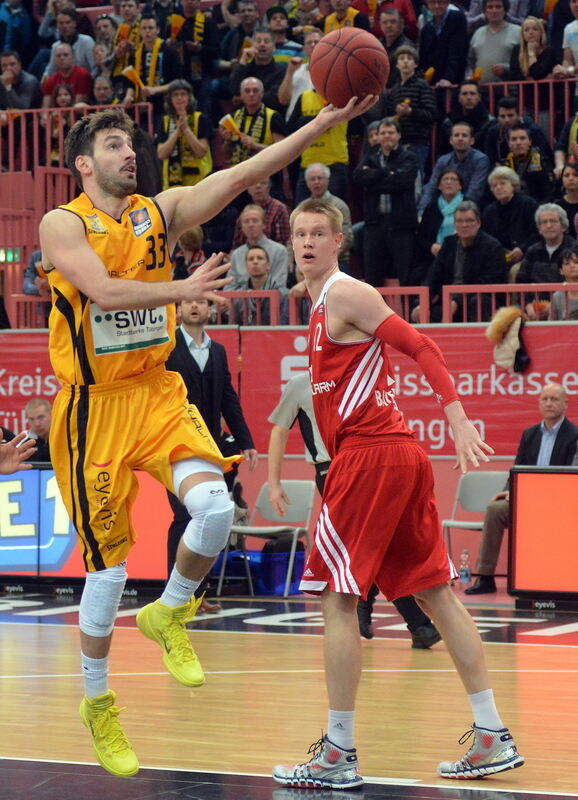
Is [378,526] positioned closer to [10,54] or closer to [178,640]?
[178,640]

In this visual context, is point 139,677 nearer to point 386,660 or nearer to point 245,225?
point 386,660

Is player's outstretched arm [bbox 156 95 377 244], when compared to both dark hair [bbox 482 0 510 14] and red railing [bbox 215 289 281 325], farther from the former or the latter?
dark hair [bbox 482 0 510 14]

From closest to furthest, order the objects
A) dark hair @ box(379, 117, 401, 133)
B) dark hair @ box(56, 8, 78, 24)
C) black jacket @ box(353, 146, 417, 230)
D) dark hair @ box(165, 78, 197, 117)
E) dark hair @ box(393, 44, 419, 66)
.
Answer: dark hair @ box(379, 117, 401, 133), black jacket @ box(353, 146, 417, 230), dark hair @ box(393, 44, 419, 66), dark hair @ box(165, 78, 197, 117), dark hair @ box(56, 8, 78, 24)

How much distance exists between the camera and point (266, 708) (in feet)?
23.8

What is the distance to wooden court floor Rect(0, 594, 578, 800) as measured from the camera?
17.7 feet

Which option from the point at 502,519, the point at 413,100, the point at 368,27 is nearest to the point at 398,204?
the point at 413,100

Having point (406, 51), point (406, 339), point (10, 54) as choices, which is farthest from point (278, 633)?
point (10, 54)

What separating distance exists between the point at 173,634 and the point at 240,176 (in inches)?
75.5

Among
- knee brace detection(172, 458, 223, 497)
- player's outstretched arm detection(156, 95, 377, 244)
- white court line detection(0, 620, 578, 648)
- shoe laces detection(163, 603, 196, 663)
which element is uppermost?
player's outstretched arm detection(156, 95, 377, 244)

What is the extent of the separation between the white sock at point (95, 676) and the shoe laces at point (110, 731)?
85 mm

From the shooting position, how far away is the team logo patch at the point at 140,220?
5699 mm

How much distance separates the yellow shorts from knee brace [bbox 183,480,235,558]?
6.2 inches

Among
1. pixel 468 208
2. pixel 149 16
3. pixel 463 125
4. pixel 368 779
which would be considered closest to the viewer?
pixel 368 779

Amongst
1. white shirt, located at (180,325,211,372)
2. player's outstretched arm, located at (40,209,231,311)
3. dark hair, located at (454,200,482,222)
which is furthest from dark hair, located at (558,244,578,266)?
player's outstretched arm, located at (40,209,231,311)
